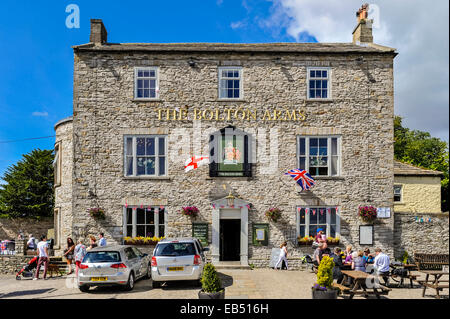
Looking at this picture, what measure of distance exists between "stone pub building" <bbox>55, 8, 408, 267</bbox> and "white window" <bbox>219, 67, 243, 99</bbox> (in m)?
0.05

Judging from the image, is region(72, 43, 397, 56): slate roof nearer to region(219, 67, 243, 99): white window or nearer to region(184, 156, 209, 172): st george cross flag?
region(219, 67, 243, 99): white window

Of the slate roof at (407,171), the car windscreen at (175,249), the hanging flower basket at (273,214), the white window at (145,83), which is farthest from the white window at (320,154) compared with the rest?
the slate roof at (407,171)

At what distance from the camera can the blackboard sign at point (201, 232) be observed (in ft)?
55.3

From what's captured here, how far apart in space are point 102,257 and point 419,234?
45.5ft

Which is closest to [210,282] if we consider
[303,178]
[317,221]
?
[303,178]

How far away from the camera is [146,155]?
1731 centimetres

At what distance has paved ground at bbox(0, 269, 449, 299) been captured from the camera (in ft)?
37.6

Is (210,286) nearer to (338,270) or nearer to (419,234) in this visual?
(338,270)

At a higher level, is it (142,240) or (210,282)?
(210,282)

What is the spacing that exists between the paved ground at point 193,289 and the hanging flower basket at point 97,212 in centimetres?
278

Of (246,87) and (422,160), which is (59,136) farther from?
(422,160)

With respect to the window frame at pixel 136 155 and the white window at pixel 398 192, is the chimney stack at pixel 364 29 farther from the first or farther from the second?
the white window at pixel 398 192

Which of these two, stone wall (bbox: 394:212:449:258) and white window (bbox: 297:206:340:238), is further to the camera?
stone wall (bbox: 394:212:449:258)

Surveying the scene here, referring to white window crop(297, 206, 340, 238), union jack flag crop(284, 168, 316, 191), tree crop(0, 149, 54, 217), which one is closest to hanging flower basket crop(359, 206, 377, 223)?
white window crop(297, 206, 340, 238)
